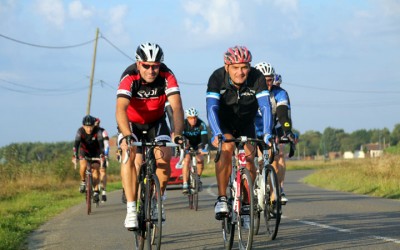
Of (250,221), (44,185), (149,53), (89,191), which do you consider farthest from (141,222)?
(44,185)

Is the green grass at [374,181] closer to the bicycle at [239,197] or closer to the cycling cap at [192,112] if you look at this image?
the cycling cap at [192,112]

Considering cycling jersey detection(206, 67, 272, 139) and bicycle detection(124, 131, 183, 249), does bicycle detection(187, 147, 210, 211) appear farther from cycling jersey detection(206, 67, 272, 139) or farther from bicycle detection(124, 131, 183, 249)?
bicycle detection(124, 131, 183, 249)

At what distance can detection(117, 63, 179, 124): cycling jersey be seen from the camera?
802cm

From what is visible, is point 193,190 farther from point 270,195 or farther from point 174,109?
point 174,109

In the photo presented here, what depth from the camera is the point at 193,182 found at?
15.4 meters

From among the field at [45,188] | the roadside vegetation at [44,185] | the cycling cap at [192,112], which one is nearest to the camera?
the field at [45,188]

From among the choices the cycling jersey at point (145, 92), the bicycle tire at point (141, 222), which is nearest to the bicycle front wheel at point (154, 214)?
the bicycle tire at point (141, 222)

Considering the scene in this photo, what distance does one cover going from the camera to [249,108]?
340 inches

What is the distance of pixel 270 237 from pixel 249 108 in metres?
1.64

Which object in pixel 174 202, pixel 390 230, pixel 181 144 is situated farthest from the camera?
pixel 174 202

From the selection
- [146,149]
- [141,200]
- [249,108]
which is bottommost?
[141,200]

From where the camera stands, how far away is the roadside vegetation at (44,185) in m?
13.9

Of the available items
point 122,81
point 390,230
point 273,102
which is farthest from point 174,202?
point 122,81

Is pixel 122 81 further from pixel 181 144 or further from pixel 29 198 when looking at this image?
pixel 29 198
